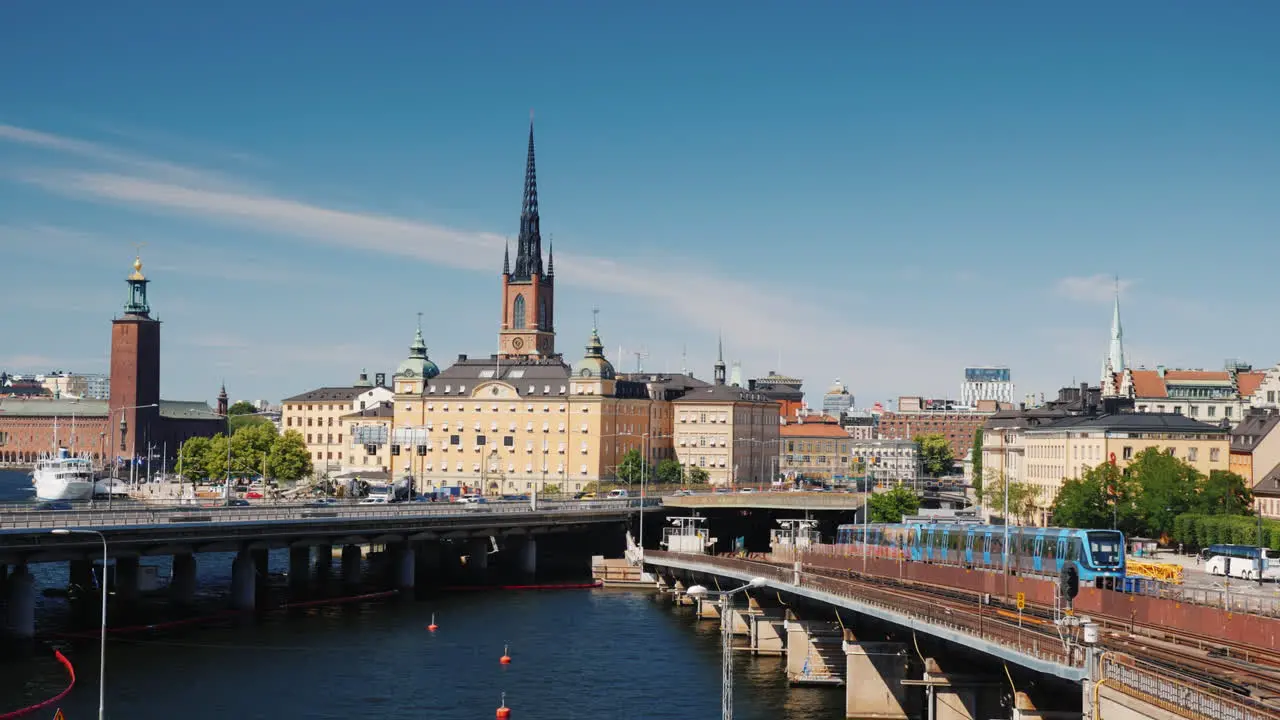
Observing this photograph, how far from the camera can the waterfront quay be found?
88.2 meters

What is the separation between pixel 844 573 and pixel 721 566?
1680cm

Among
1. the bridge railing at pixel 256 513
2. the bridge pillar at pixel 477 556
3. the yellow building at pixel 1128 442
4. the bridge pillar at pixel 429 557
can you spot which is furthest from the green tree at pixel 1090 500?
the bridge pillar at pixel 429 557

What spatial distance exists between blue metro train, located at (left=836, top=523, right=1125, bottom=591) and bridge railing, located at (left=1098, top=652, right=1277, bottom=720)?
839 centimetres

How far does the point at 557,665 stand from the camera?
3332 inches

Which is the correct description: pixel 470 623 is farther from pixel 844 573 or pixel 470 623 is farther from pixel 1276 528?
pixel 1276 528

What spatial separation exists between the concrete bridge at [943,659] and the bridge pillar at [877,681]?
0.14ft

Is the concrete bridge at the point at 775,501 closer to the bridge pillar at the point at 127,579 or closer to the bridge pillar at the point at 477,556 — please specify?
the bridge pillar at the point at 477,556

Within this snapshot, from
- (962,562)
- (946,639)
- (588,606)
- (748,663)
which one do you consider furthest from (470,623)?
(946,639)

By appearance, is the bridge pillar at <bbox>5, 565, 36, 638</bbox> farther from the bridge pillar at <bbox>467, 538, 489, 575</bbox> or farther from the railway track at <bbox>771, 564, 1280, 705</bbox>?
the railway track at <bbox>771, 564, 1280, 705</bbox>

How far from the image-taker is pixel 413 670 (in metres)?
82.1

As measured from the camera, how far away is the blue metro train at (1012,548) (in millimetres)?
70062

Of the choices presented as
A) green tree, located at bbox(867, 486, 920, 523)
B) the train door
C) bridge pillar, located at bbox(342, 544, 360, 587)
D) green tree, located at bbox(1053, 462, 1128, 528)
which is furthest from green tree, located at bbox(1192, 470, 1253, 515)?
the train door

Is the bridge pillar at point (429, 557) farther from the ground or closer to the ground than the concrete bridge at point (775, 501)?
closer to the ground

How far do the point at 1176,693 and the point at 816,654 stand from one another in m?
41.9
